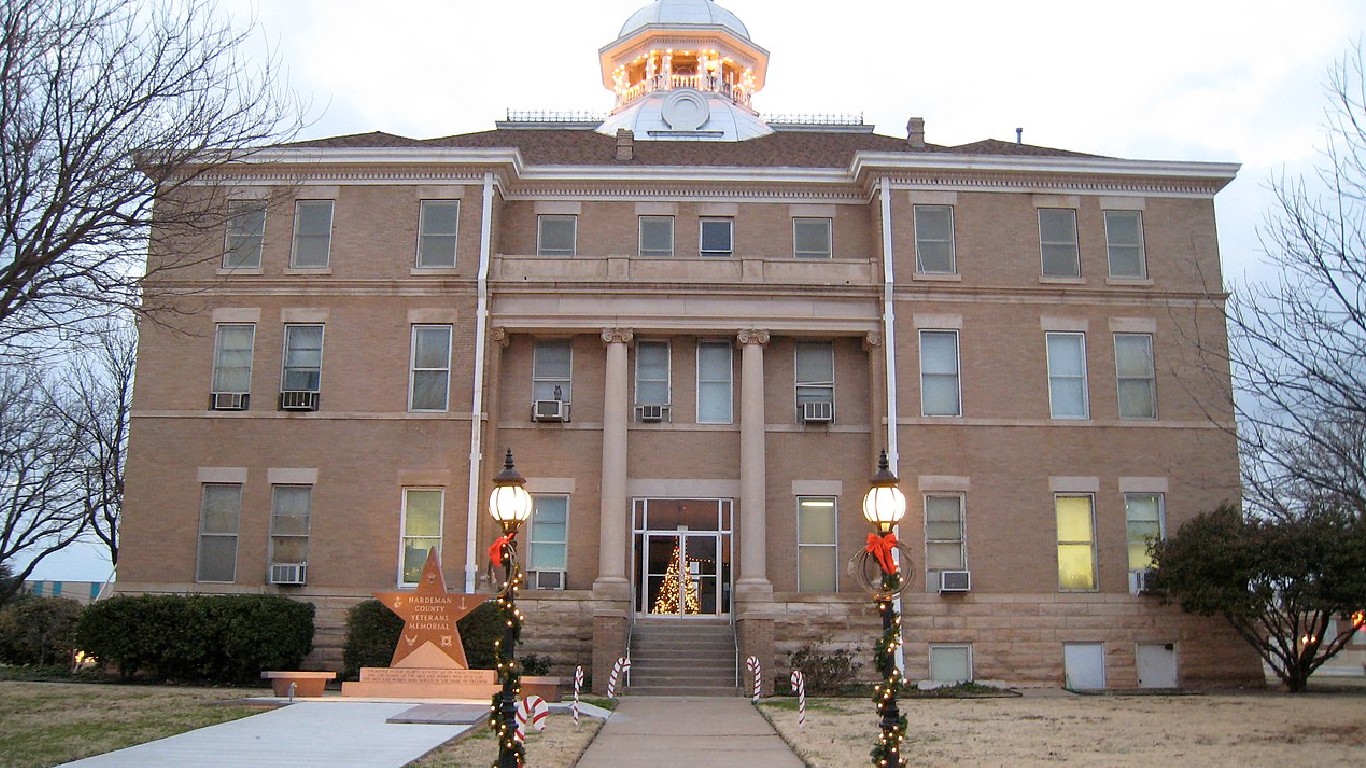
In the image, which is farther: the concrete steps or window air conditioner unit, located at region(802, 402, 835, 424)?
window air conditioner unit, located at region(802, 402, 835, 424)

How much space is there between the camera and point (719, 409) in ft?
96.2

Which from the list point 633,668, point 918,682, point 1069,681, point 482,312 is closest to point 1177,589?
point 1069,681

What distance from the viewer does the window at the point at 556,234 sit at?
99.6ft

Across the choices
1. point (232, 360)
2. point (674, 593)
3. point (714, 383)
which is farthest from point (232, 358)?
point (674, 593)

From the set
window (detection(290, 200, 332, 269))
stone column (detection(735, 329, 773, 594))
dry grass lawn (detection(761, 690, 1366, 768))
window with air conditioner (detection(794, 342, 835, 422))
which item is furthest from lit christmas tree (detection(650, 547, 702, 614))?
window (detection(290, 200, 332, 269))

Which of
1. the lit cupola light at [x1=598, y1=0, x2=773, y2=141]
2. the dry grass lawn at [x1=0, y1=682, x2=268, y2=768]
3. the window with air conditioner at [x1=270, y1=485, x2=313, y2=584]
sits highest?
the lit cupola light at [x1=598, y1=0, x2=773, y2=141]

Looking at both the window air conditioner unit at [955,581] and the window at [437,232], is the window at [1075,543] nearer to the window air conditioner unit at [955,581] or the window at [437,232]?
the window air conditioner unit at [955,581]

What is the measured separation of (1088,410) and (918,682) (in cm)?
759

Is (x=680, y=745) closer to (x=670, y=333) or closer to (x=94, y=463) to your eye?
(x=670, y=333)

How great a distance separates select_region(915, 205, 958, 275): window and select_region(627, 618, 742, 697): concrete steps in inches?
384

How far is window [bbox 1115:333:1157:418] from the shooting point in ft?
93.7

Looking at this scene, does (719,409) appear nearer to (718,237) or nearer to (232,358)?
(718,237)

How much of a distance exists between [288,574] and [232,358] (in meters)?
5.47

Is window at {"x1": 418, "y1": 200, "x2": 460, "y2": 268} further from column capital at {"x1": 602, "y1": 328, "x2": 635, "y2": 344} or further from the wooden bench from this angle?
the wooden bench
